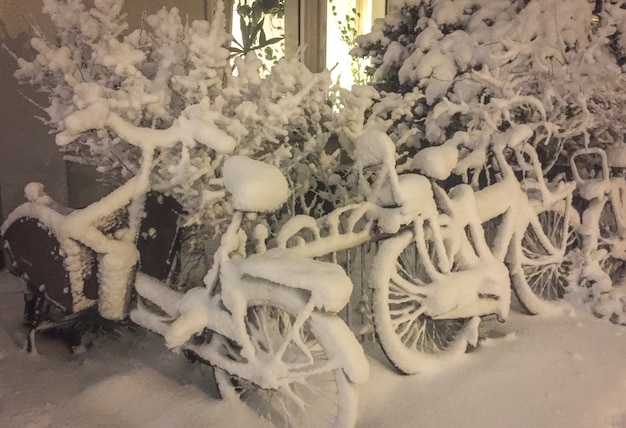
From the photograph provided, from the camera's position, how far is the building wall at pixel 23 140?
4781 mm

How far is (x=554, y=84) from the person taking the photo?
4.78 meters

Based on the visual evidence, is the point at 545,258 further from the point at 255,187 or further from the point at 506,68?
the point at 255,187

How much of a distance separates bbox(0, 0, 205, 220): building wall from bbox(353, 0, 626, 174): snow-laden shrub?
3.13 metres

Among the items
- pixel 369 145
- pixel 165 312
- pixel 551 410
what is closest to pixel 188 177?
pixel 165 312

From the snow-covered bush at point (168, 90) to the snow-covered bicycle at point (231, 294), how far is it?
12.7 inches

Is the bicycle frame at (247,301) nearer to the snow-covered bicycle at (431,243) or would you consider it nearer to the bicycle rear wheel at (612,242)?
the snow-covered bicycle at (431,243)

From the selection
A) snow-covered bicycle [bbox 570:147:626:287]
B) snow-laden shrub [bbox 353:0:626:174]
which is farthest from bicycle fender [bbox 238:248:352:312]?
snow-covered bicycle [bbox 570:147:626:287]

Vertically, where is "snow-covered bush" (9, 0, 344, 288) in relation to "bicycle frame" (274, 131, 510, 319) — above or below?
above

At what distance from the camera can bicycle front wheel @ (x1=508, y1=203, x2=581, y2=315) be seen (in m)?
4.30

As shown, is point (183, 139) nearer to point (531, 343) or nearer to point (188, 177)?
point (188, 177)

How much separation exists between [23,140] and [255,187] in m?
3.29

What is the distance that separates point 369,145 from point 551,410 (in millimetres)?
1871

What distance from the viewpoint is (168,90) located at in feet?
11.9

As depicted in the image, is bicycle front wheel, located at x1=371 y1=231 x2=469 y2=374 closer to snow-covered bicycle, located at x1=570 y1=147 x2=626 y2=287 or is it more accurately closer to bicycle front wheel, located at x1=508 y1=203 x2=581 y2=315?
bicycle front wheel, located at x1=508 y1=203 x2=581 y2=315
